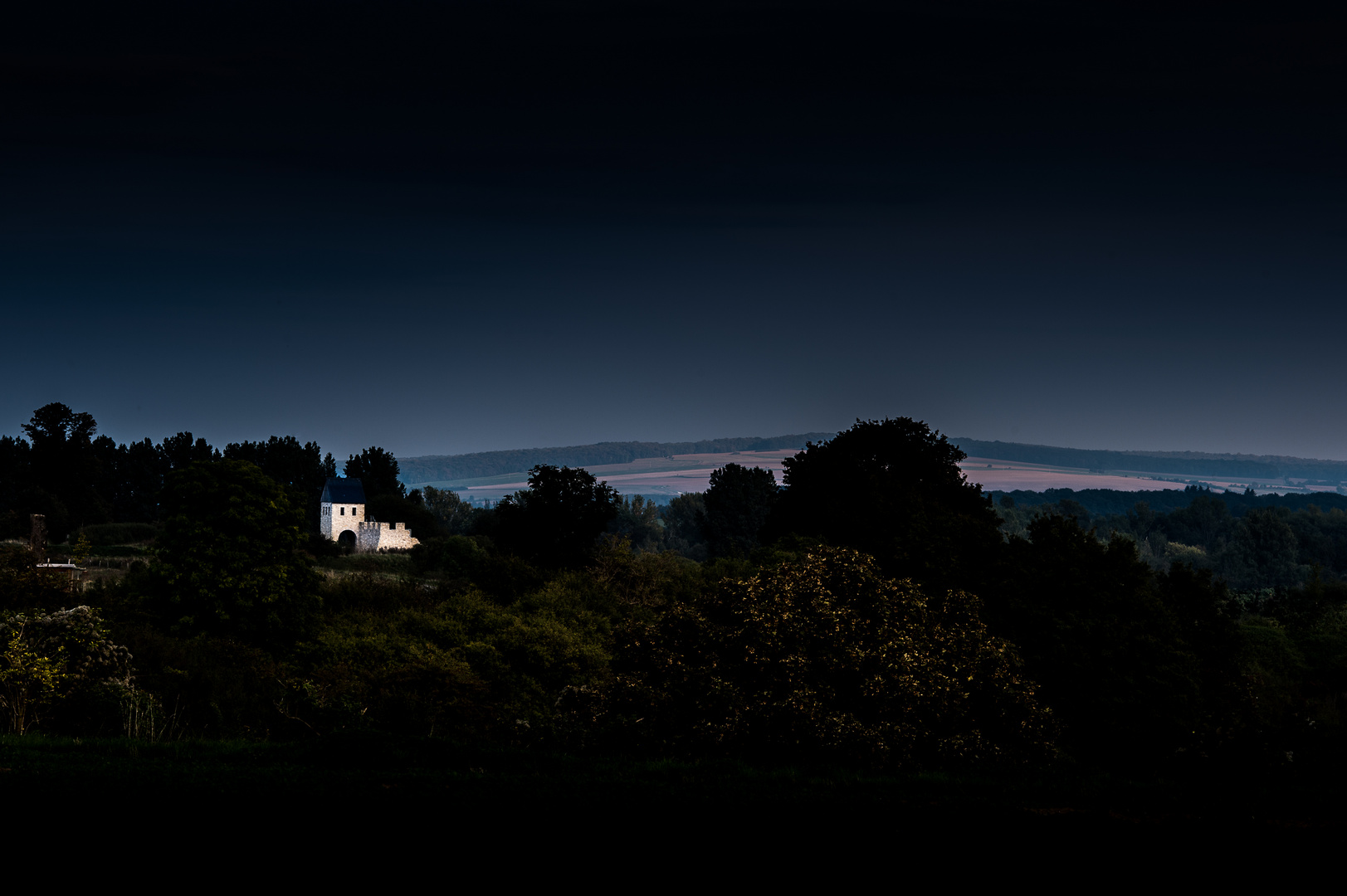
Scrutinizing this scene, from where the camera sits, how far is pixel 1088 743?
93.9 feet

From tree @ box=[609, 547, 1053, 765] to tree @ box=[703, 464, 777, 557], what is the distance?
87771 millimetres

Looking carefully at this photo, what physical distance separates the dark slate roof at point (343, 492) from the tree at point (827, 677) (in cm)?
8432

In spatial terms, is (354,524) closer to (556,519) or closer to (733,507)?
(733,507)

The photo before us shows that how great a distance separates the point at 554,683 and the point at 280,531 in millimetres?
12093

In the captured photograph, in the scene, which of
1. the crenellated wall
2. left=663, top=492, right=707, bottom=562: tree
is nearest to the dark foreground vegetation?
the crenellated wall

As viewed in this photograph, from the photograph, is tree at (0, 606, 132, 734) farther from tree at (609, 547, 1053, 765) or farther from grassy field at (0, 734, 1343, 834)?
tree at (609, 547, 1053, 765)

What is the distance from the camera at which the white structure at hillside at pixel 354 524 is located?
93.9 m

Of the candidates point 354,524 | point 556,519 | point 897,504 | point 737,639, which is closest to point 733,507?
point 354,524

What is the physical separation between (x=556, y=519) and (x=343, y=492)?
160 feet

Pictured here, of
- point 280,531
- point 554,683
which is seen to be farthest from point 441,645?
point 280,531

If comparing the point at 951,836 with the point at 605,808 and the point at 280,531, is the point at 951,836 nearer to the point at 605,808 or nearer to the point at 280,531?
the point at 605,808

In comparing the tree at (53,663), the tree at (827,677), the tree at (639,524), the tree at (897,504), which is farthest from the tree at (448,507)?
the tree at (827,677)

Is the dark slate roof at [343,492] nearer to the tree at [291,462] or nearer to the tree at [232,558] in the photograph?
the tree at [291,462]

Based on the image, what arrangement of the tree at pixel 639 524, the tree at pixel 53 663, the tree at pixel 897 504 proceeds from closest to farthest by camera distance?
1. the tree at pixel 53 663
2. the tree at pixel 897 504
3. the tree at pixel 639 524
